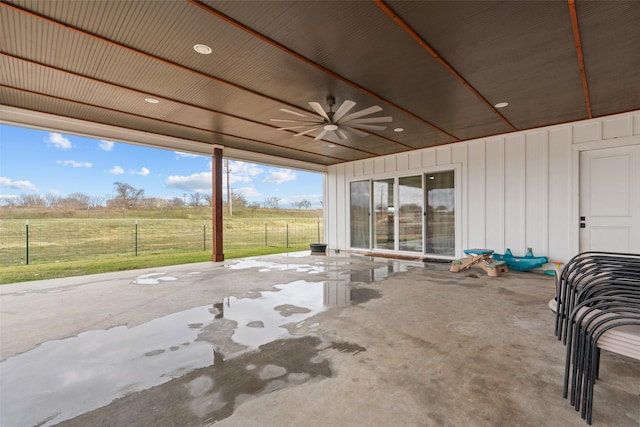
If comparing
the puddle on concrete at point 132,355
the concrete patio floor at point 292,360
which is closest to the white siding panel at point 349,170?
the concrete patio floor at point 292,360

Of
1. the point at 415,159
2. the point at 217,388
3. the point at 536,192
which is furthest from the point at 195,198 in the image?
the point at 536,192

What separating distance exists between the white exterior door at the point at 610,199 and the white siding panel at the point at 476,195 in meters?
1.78

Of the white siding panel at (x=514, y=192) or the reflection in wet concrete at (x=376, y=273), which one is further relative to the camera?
the white siding panel at (x=514, y=192)

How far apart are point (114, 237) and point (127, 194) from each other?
2229 millimetres

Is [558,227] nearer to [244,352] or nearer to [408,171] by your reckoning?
[408,171]

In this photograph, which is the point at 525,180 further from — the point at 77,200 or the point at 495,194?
the point at 77,200

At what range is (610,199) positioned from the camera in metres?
5.41

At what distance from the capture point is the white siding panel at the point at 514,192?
20.9 feet

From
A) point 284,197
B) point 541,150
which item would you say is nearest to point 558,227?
point 541,150

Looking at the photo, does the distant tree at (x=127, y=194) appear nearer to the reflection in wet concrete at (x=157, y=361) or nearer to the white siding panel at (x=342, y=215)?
the white siding panel at (x=342, y=215)

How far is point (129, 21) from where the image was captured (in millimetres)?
2781

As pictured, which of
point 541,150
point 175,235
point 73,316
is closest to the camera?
point 73,316

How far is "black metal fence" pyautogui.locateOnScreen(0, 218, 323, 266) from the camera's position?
24.4 ft

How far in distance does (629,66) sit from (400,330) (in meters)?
4.30
